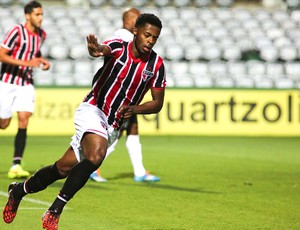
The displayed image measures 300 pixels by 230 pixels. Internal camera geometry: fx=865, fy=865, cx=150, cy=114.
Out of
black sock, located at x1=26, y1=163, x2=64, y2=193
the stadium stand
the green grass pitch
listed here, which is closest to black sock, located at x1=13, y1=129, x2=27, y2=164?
the green grass pitch

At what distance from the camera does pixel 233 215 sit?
856 cm

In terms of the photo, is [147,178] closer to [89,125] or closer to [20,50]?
[20,50]

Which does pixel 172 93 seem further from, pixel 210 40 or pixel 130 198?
pixel 130 198

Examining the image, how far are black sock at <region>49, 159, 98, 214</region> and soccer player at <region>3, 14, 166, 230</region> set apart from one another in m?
0.03

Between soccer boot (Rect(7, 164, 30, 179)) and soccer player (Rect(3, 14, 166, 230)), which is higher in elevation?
soccer player (Rect(3, 14, 166, 230))

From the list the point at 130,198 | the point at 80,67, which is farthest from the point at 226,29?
the point at 130,198

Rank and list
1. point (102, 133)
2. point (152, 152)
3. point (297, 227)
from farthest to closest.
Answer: point (152, 152), point (297, 227), point (102, 133)

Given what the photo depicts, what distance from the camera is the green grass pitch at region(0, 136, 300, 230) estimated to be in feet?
26.7

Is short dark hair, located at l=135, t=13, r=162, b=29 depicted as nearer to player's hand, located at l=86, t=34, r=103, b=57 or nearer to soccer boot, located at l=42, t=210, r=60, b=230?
player's hand, located at l=86, t=34, r=103, b=57

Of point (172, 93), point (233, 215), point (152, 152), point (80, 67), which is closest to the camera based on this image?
point (233, 215)

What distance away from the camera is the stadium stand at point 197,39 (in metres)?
22.3

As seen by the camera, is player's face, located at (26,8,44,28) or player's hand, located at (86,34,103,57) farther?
player's face, located at (26,8,44,28)

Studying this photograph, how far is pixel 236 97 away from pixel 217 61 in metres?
3.90

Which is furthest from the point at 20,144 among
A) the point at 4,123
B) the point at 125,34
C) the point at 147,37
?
the point at 147,37
